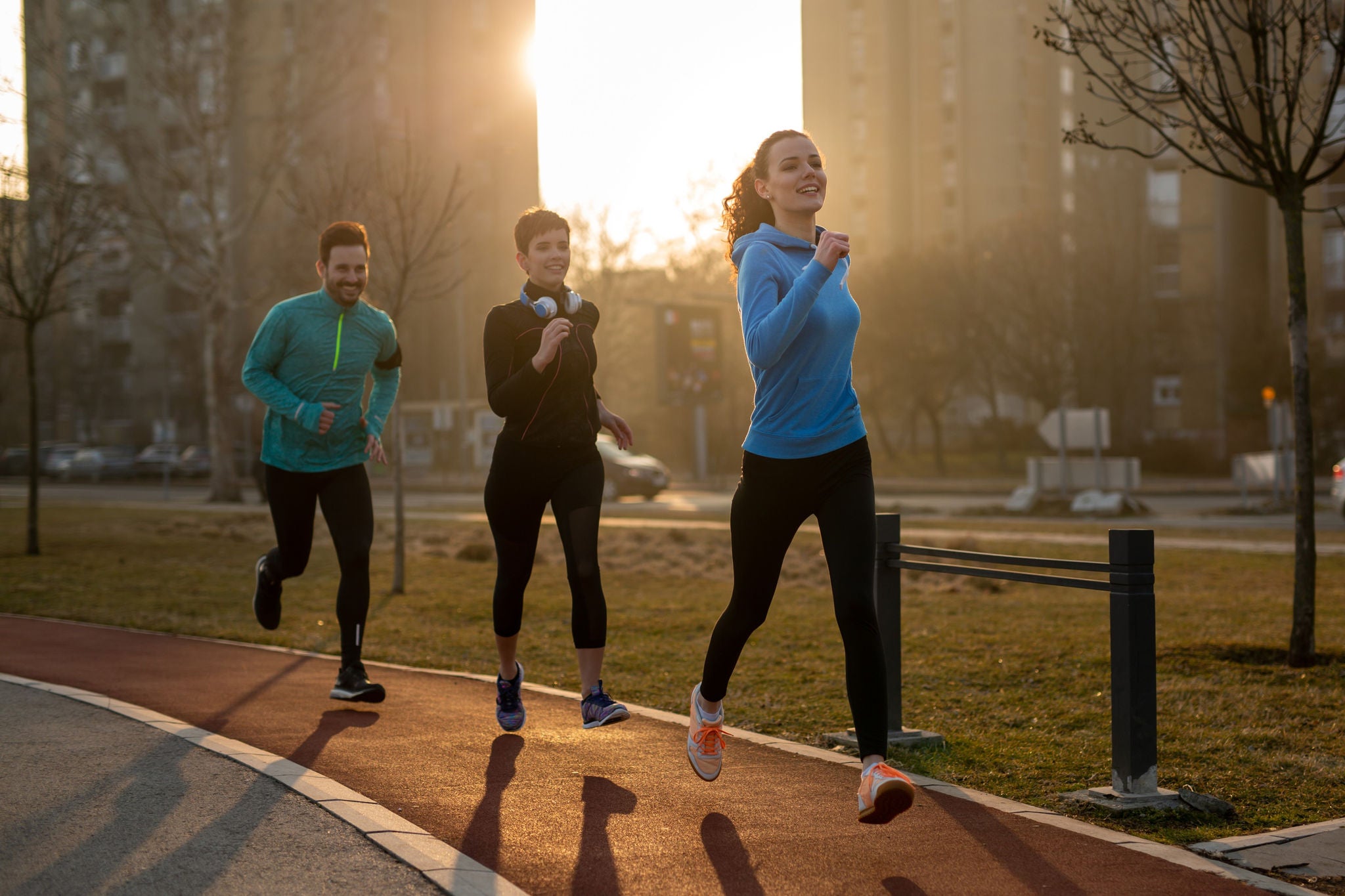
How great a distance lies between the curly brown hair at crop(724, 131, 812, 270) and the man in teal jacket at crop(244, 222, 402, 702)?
7.61 ft

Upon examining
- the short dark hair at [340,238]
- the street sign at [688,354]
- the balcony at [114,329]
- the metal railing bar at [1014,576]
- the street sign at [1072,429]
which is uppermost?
the balcony at [114,329]

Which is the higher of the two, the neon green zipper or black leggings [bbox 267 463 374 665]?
the neon green zipper

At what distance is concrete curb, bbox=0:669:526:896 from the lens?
331cm

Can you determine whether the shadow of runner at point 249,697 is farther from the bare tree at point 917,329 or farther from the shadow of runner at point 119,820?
the bare tree at point 917,329

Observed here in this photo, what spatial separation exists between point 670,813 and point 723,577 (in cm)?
929

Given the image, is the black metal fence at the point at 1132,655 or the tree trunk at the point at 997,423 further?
the tree trunk at the point at 997,423

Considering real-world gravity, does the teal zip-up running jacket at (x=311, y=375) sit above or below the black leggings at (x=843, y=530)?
above

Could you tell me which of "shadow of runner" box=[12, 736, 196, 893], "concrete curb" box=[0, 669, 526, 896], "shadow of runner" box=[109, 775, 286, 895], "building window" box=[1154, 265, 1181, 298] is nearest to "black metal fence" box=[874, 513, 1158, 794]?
"concrete curb" box=[0, 669, 526, 896]

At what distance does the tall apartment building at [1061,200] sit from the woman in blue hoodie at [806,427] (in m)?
36.6

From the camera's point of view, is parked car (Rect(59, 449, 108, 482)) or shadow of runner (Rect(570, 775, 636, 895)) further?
parked car (Rect(59, 449, 108, 482))

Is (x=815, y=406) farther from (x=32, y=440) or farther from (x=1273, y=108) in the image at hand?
(x=32, y=440)

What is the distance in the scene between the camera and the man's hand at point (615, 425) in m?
5.30

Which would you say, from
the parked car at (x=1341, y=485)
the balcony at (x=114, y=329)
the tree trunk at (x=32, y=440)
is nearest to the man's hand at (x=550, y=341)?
the tree trunk at (x=32, y=440)

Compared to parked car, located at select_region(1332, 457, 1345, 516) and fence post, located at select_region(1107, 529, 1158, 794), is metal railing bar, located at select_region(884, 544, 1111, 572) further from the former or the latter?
parked car, located at select_region(1332, 457, 1345, 516)
